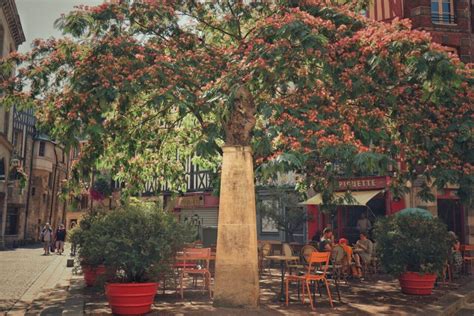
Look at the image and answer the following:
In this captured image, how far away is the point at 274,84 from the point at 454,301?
18.0ft

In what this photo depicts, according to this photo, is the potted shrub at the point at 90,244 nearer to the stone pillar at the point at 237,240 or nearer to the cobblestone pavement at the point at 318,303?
the cobblestone pavement at the point at 318,303

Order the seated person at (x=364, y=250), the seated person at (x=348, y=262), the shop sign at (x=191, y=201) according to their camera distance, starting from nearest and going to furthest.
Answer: the seated person at (x=348, y=262) < the seated person at (x=364, y=250) < the shop sign at (x=191, y=201)

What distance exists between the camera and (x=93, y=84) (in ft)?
30.3

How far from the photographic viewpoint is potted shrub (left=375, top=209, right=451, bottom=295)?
964 centimetres

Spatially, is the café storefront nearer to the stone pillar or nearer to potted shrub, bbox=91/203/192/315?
the stone pillar

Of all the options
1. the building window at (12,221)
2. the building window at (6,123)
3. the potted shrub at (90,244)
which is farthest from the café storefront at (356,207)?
the building window at (12,221)

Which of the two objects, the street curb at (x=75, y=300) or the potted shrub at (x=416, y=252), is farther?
the potted shrub at (x=416, y=252)

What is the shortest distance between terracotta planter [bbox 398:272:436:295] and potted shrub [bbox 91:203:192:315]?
4943mm

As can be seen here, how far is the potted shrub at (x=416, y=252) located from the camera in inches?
380

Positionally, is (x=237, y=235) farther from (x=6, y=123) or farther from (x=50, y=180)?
(x=50, y=180)

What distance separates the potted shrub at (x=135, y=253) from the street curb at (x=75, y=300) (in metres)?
0.73

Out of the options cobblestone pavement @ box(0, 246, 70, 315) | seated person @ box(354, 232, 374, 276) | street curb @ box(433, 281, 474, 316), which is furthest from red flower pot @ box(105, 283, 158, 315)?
seated person @ box(354, 232, 374, 276)

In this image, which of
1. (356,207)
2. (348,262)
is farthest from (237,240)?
(356,207)

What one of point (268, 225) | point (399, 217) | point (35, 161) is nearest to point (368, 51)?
point (399, 217)
